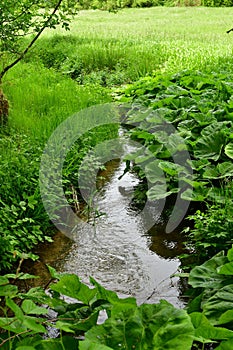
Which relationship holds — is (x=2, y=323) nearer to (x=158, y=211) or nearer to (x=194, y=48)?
(x=158, y=211)

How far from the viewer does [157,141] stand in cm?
516

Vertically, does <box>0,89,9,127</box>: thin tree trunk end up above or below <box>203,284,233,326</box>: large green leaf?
below

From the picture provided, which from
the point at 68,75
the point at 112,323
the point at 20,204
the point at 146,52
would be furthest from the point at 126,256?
the point at 146,52

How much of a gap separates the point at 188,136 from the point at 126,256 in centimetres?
171

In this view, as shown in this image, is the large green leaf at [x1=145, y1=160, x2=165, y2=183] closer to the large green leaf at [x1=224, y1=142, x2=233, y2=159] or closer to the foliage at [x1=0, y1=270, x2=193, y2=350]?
the large green leaf at [x1=224, y1=142, x2=233, y2=159]

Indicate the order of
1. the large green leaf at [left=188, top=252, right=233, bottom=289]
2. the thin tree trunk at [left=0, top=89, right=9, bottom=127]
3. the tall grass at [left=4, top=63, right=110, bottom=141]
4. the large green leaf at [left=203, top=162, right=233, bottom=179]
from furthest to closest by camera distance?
the thin tree trunk at [left=0, top=89, right=9, bottom=127] → the tall grass at [left=4, top=63, right=110, bottom=141] → the large green leaf at [left=203, top=162, right=233, bottom=179] → the large green leaf at [left=188, top=252, right=233, bottom=289]

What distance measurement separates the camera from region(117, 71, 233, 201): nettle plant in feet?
13.6

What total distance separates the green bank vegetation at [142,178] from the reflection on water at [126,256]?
203 millimetres

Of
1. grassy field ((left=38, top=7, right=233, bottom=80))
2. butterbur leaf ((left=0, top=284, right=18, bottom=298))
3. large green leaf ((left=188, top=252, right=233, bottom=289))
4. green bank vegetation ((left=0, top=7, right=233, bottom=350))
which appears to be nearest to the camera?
green bank vegetation ((left=0, top=7, right=233, bottom=350))

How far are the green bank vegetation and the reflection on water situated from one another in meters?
0.20

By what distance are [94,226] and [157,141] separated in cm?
139

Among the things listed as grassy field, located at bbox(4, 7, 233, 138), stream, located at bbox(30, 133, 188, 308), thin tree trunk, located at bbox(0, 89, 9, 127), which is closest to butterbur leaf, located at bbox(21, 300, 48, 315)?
stream, located at bbox(30, 133, 188, 308)

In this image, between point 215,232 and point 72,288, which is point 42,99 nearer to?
point 215,232

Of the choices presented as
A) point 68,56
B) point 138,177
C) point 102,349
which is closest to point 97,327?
point 102,349
